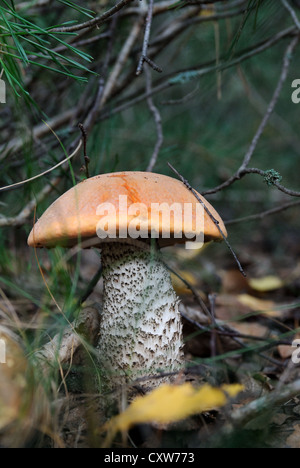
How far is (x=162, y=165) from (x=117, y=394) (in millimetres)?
1797

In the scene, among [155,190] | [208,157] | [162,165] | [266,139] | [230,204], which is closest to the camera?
[155,190]

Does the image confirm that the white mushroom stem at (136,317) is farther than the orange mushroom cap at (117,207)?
Yes

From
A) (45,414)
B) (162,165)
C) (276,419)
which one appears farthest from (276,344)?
(162,165)

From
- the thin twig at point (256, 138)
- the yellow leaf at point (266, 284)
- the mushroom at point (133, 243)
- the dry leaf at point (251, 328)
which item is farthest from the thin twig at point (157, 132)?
the yellow leaf at point (266, 284)

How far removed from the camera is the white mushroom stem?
56.6 inches

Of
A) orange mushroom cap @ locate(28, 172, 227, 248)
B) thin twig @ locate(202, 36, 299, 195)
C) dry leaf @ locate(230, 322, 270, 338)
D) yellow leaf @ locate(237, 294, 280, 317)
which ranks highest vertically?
thin twig @ locate(202, 36, 299, 195)

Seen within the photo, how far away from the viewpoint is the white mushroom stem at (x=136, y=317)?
1437mm

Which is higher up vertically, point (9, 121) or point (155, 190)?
point (9, 121)

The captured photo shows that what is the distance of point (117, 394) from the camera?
123 cm

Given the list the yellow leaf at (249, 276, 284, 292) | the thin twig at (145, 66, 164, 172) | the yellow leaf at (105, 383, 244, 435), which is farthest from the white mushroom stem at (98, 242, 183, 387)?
the yellow leaf at (249, 276, 284, 292)

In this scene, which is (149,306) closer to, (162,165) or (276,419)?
(276,419)

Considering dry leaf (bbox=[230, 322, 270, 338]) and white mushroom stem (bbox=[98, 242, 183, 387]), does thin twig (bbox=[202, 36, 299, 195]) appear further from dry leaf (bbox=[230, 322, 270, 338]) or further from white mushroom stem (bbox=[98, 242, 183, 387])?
dry leaf (bbox=[230, 322, 270, 338])

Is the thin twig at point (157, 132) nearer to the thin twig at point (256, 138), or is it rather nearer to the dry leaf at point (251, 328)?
the thin twig at point (256, 138)

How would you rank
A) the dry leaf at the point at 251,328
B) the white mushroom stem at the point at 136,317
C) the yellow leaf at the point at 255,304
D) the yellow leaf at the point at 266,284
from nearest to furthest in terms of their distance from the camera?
the white mushroom stem at the point at 136,317 → the dry leaf at the point at 251,328 → the yellow leaf at the point at 255,304 → the yellow leaf at the point at 266,284
